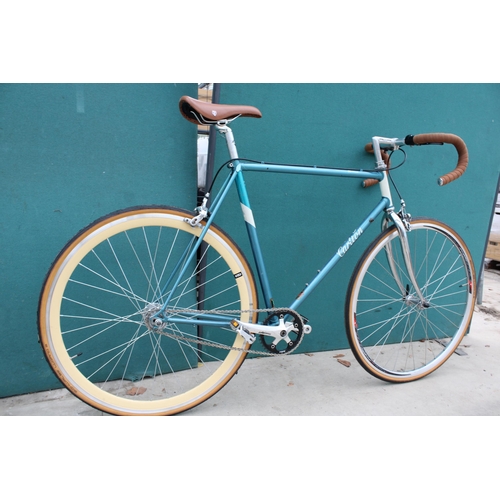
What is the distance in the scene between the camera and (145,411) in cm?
166

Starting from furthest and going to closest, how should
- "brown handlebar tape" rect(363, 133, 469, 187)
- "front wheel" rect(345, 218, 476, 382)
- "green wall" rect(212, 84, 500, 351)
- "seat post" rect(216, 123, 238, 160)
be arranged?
"front wheel" rect(345, 218, 476, 382) < "green wall" rect(212, 84, 500, 351) < "brown handlebar tape" rect(363, 133, 469, 187) < "seat post" rect(216, 123, 238, 160)

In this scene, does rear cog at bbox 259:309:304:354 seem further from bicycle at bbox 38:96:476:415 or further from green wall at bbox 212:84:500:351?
green wall at bbox 212:84:500:351

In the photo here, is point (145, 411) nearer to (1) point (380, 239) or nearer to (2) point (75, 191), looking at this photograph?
(2) point (75, 191)

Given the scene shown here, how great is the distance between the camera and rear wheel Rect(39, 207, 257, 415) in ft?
5.12

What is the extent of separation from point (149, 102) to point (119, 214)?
2.11 ft

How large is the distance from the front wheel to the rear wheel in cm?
87

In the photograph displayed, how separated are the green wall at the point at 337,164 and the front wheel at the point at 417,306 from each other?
169 mm

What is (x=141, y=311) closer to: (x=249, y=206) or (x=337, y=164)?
(x=249, y=206)

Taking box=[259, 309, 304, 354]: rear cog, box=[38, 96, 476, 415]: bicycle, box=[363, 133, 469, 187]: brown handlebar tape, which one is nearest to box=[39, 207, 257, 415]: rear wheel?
box=[38, 96, 476, 415]: bicycle

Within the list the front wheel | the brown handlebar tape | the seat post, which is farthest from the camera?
the front wheel

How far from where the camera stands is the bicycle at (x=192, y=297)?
62.3 inches

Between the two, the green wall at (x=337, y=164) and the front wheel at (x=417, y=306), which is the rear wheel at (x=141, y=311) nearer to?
the green wall at (x=337, y=164)

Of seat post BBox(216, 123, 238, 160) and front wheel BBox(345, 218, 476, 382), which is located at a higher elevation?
seat post BBox(216, 123, 238, 160)

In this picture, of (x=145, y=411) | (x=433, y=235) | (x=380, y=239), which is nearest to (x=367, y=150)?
(x=380, y=239)
